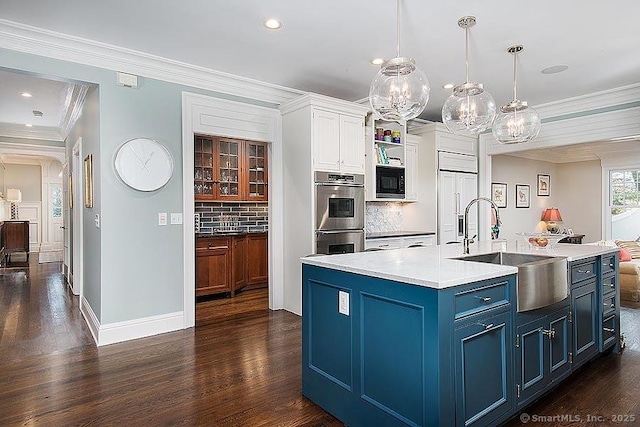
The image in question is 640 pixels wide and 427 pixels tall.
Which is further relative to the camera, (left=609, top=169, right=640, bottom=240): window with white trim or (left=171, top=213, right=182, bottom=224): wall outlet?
(left=609, top=169, right=640, bottom=240): window with white trim

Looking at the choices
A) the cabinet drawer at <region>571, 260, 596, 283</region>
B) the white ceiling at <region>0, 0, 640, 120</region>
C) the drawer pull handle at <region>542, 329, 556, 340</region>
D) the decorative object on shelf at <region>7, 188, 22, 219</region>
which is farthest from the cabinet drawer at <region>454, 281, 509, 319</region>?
the decorative object on shelf at <region>7, 188, 22, 219</region>

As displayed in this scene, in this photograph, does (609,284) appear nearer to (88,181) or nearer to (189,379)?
(189,379)

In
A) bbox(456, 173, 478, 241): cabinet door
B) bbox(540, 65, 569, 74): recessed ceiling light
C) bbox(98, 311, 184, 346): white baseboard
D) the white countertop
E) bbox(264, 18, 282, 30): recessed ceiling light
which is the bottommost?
bbox(98, 311, 184, 346): white baseboard

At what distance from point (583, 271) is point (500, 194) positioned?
5146 mm

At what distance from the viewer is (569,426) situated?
2.16 metres

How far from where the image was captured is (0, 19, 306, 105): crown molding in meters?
3.11

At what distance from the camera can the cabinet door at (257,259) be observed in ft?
18.6

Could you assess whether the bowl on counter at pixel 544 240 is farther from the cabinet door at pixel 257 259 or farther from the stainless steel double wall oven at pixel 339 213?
the cabinet door at pixel 257 259

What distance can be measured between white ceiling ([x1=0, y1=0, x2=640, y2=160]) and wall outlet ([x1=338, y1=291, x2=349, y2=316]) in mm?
1995

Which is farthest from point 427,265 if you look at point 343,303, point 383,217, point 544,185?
point 544,185

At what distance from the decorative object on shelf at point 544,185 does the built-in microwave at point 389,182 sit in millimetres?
4783

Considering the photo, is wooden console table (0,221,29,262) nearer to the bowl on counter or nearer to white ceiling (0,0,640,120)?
white ceiling (0,0,640,120)

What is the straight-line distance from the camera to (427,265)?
2.17 meters

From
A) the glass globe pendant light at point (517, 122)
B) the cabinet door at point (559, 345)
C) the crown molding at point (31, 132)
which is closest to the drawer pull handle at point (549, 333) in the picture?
the cabinet door at point (559, 345)
